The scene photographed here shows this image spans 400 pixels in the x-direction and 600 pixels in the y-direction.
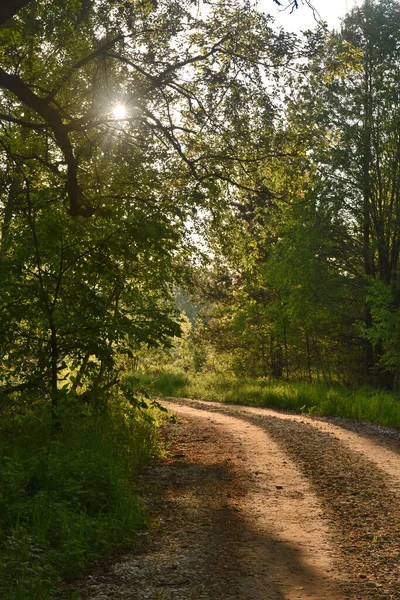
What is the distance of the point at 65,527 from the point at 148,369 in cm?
3578

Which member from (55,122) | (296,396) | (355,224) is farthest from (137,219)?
(355,224)

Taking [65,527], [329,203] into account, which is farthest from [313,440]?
[329,203]

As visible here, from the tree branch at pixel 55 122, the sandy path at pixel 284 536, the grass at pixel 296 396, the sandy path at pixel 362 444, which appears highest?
the tree branch at pixel 55 122

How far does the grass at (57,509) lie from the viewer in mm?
5383

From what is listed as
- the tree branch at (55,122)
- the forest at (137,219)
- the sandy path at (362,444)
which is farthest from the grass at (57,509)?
the sandy path at (362,444)

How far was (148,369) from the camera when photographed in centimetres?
4194

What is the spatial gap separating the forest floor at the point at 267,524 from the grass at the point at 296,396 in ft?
13.7

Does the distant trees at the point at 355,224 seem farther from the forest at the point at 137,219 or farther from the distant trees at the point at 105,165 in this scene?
the distant trees at the point at 105,165

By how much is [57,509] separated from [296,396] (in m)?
16.2

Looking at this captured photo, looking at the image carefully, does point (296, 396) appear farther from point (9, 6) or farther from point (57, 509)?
point (9, 6)

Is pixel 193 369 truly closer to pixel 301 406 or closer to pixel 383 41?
pixel 301 406

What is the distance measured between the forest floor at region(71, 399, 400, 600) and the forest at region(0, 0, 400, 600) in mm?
565

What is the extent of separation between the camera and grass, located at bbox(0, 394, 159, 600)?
17.7ft

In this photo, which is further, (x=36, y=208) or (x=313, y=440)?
(x=313, y=440)
